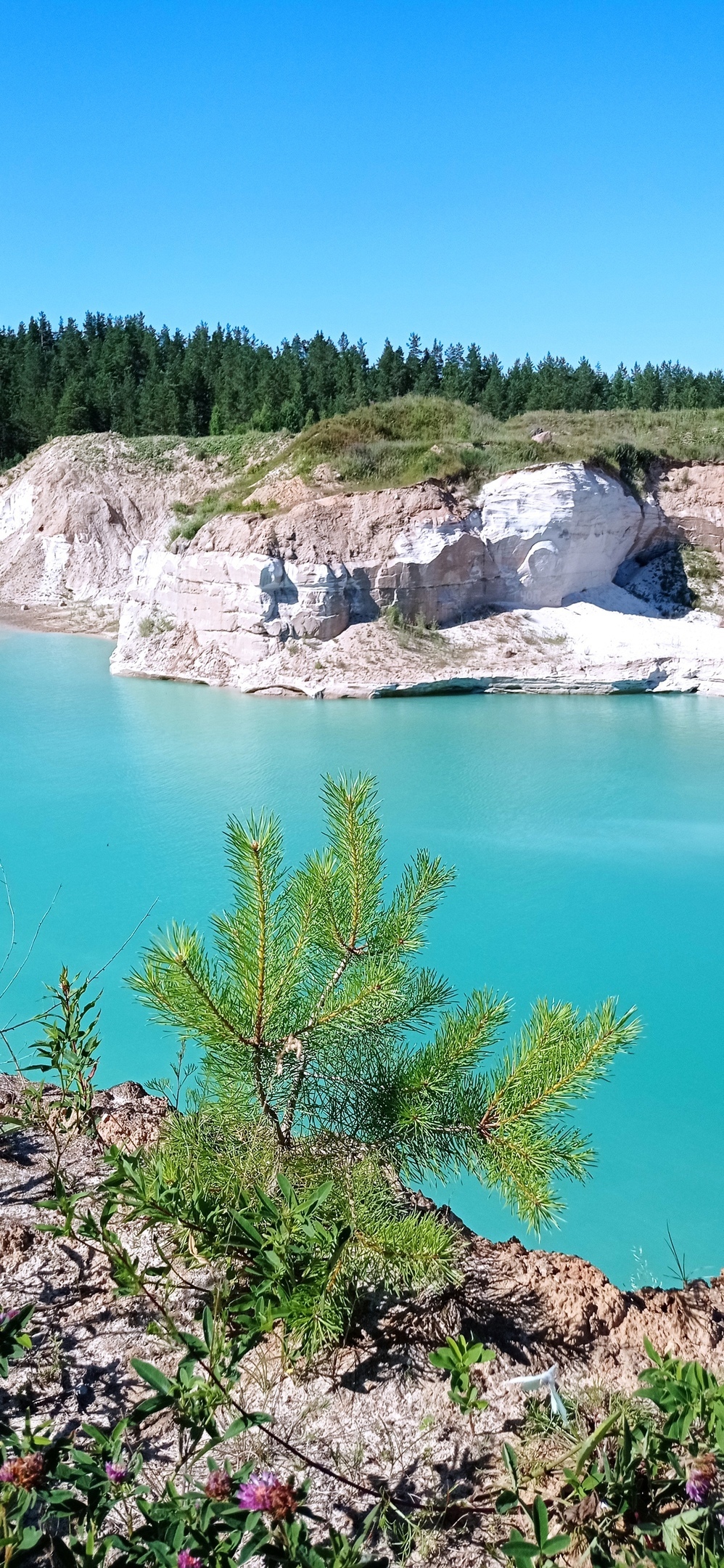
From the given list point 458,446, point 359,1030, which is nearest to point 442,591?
point 458,446

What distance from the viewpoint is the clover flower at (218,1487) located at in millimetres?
1384

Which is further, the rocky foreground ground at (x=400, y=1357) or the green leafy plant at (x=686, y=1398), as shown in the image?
the rocky foreground ground at (x=400, y=1357)

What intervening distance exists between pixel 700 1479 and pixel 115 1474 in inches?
33.5

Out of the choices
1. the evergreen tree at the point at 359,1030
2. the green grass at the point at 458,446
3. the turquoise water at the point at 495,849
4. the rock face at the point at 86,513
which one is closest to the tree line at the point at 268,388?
the rock face at the point at 86,513

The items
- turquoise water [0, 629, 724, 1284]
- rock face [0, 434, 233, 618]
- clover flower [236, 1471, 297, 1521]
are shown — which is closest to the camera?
clover flower [236, 1471, 297, 1521]

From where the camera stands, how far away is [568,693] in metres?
17.5

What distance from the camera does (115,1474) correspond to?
1413mm

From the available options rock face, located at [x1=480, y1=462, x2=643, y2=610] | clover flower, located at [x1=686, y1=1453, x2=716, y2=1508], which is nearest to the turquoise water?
clover flower, located at [x1=686, y1=1453, x2=716, y2=1508]

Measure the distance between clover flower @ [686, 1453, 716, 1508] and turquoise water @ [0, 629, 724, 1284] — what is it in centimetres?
226

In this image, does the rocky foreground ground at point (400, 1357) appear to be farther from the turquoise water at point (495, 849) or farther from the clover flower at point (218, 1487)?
the turquoise water at point (495, 849)

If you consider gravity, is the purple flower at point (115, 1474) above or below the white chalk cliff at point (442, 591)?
below

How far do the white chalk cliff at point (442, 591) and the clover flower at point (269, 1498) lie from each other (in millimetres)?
15774

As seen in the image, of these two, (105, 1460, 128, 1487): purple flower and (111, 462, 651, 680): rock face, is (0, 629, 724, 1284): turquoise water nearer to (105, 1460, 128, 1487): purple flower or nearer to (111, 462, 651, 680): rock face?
(111, 462, 651, 680): rock face

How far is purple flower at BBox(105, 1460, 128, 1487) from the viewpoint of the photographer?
4.61ft
